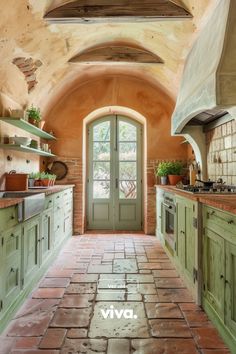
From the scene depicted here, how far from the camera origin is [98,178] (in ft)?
19.4

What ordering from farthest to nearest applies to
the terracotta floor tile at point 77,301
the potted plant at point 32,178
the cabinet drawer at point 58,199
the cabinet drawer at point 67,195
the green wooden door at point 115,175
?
1. the green wooden door at point 115,175
2. the cabinet drawer at point 67,195
3. the potted plant at point 32,178
4. the cabinet drawer at point 58,199
5. the terracotta floor tile at point 77,301

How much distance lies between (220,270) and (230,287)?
0.20 m

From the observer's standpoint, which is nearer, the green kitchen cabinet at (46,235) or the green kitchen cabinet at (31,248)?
the green kitchen cabinet at (31,248)

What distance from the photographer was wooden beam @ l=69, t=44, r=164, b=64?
4426 mm

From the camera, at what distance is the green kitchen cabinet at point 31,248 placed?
251cm

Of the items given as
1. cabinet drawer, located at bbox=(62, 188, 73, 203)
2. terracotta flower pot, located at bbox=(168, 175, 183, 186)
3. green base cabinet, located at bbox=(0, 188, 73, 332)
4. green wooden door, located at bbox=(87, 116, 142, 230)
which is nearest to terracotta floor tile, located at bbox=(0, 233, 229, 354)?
green base cabinet, located at bbox=(0, 188, 73, 332)

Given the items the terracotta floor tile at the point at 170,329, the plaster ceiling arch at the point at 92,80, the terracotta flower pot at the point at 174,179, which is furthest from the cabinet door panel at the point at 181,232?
the plaster ceiling arch at the point at 92,80

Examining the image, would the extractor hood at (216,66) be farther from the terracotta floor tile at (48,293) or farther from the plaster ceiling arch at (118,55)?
the terracotta floor tile at (48,293)

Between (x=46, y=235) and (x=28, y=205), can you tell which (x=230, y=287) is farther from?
(x=46, y=235)

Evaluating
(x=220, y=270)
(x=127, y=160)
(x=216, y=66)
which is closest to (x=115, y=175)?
(x=127, y=160)

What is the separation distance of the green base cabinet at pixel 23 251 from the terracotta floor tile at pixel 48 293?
8cm

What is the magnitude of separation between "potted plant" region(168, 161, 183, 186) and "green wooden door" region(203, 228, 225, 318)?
2.73 metres

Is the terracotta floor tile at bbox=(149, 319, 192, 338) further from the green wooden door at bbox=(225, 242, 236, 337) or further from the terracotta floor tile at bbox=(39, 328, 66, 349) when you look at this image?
the terracotta floor tile at bbox=(39, 328, 66, 349)

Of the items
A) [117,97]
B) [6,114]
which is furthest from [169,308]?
[117,97]
